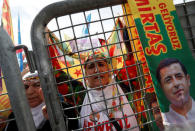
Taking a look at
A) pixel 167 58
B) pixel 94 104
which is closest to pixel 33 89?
pixel 94 104

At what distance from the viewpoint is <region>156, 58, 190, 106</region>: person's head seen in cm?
73

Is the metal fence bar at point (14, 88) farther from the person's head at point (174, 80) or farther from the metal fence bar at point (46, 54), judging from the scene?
the person's head at point (174, 80)

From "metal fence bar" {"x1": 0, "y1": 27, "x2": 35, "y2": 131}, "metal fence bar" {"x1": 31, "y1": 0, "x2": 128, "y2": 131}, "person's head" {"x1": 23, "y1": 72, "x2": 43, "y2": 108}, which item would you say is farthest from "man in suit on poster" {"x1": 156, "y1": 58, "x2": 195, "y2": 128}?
"person's head" {"x1": 23, "y1": 72, "x2": 43, "y2": 108}

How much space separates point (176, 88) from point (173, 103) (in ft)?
0.21

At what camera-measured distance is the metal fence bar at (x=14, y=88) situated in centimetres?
69

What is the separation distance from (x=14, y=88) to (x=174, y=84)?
2.14 ft

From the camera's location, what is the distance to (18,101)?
69 cm

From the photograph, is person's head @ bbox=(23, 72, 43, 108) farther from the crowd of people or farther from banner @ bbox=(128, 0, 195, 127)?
banner @ bbox=(128, 0, 195, 127)

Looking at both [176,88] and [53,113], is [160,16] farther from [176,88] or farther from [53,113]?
[53,113]

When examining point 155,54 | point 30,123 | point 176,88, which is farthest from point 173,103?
point 30,123

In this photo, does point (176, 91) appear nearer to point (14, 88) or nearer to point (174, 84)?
point (174, 84)

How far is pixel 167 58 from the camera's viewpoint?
2.45ft

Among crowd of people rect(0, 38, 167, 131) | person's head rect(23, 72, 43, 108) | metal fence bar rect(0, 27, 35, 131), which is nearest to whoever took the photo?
metal fence bar rect(0, 27, 35, 131)

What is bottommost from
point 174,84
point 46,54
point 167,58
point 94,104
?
point 94,104
